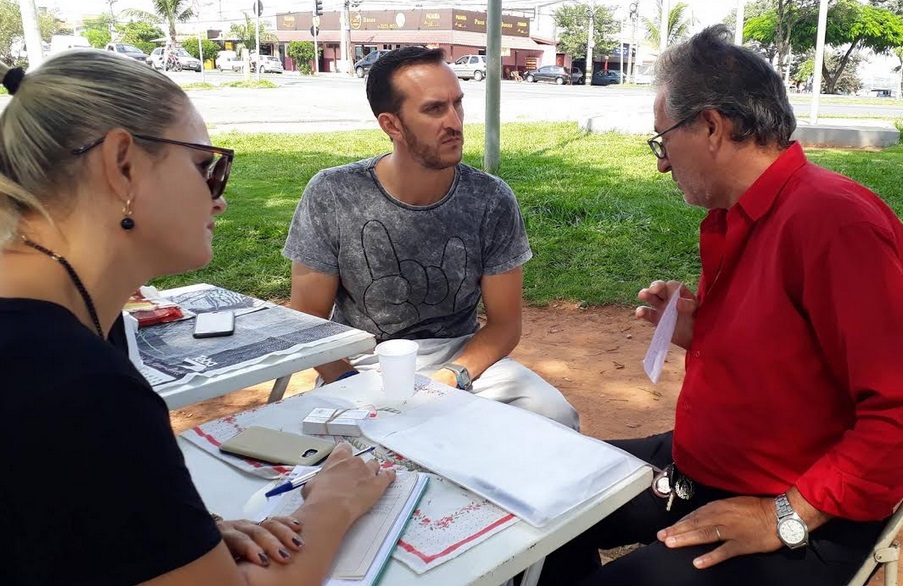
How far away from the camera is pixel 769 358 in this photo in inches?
62.4

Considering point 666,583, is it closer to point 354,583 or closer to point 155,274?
point 354,583

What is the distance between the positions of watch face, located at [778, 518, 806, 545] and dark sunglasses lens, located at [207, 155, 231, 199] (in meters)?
1.27

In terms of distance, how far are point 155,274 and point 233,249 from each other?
4793mm

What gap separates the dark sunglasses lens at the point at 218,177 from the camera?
1.29 metres

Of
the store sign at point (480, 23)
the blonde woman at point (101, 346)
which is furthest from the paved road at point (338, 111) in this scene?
the store sign at point (480, 23)

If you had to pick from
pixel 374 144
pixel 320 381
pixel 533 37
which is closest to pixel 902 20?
pixel 533 37

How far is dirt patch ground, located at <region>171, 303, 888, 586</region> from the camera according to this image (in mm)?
3531

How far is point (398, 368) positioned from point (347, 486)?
0.45 metres

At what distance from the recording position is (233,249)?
588 cm

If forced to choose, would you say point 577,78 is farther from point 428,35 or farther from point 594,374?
point 594,374

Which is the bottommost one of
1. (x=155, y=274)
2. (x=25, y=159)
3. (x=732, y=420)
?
(x=732, y=420)

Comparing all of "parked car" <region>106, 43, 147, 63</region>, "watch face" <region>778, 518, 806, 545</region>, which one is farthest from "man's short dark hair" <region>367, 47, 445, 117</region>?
"watch face" <region>778, 518, 806, 545</region>

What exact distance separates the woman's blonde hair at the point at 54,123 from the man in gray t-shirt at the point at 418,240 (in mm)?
1451

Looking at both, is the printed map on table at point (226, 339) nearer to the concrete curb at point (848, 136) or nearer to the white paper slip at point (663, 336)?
the white paper slip at point (663, 336)
